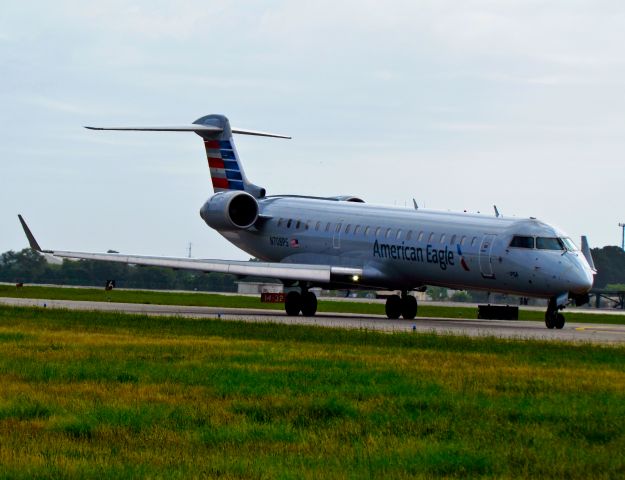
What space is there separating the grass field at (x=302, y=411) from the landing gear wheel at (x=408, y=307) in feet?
62.0

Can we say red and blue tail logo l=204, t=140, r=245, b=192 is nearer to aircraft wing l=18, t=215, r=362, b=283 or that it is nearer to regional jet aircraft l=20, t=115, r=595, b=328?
regional jet aircraft l=20, t=115, r=595, b=328

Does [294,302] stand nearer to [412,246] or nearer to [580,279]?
[412,246]

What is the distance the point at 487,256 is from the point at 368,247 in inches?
214

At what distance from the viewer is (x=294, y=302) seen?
130ft

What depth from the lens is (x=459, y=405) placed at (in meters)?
13.5

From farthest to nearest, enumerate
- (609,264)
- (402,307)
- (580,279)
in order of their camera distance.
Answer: (609,264)
(402,307)
(580,279)

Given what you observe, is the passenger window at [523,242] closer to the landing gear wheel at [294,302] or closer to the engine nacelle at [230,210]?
the landing gear wheel at [294,302]

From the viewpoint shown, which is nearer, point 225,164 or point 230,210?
point 230,210

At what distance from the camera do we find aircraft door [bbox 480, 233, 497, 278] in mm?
34906

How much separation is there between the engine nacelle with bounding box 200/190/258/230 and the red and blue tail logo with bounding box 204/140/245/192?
109 inches

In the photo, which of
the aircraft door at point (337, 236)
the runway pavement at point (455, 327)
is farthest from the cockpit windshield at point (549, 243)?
the aircraft door at point (337, 236)

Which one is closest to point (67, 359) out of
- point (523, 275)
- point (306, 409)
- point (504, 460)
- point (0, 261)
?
point (306, 409)

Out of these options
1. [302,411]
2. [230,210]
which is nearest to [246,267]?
[230,210]

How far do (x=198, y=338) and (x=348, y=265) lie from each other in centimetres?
1681
